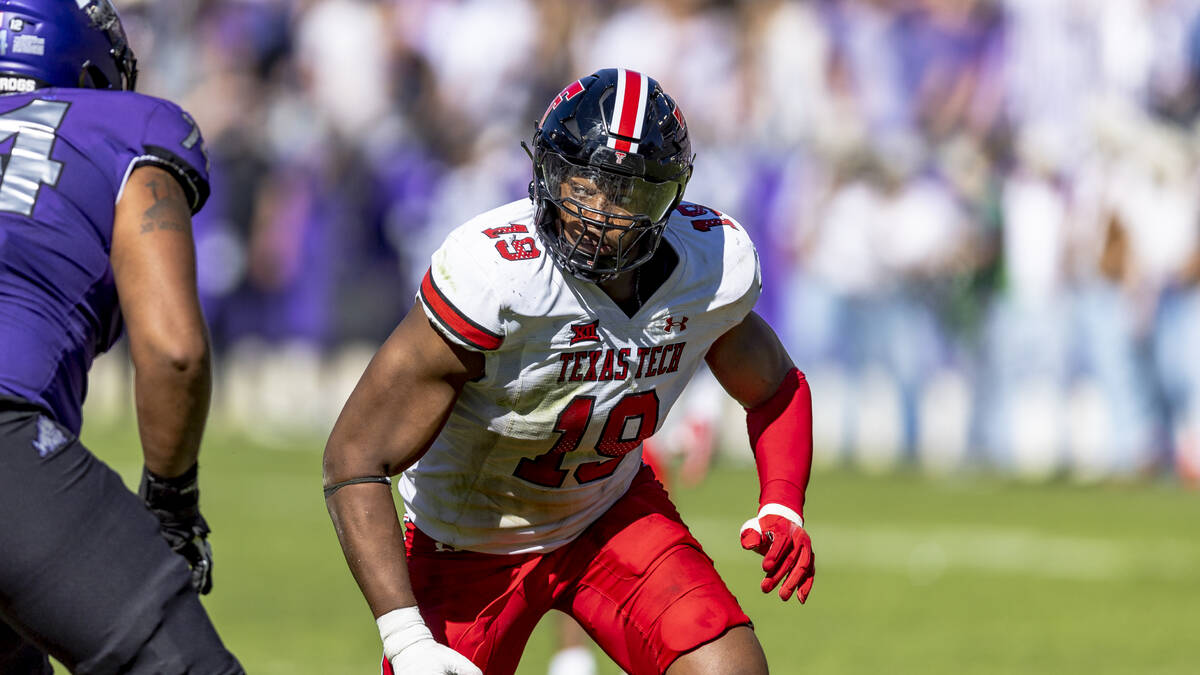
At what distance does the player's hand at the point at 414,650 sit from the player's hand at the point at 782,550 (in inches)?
29.8

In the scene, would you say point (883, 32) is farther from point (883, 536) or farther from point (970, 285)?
point (883, 536)

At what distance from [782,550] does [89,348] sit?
1578mm

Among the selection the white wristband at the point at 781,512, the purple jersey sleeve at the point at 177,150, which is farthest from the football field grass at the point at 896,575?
the purple jersey sleeve at the point at 177,150

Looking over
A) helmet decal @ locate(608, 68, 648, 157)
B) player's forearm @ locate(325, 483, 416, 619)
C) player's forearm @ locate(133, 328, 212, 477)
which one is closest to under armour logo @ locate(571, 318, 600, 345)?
helmet decal @ locate(608, 68, 648, 157)

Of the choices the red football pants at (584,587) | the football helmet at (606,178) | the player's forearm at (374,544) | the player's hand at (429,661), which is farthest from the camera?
the red football pants at (584,587)

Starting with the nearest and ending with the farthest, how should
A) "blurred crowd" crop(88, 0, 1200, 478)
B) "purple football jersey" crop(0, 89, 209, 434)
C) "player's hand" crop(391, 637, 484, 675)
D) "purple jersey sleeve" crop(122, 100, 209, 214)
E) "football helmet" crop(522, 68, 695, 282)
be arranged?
1. "purple football jersey" crop(0, 89, 209, 434)
2. "purple jersey sleeve" crop(122, 100, 209, 214)
3. "player's hand" crop(391, 637, 484, 675)
4. "football helmet" crop(522, 68, 695, 282)
5. "blurred crowd" crop(88, 0, 1200, 478)

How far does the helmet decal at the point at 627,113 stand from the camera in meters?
3.60

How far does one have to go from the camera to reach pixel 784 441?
403cm

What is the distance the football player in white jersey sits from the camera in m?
3.45

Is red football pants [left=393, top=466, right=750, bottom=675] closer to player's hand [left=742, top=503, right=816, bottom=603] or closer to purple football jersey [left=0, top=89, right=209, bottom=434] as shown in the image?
player's hand [left=742, top=503, right=816, bottom=603]

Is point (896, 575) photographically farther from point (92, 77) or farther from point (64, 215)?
point (64, 215)

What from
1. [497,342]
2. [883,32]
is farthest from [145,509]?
[883,32]

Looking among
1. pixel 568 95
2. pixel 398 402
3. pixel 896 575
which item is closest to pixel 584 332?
pixel 398 402

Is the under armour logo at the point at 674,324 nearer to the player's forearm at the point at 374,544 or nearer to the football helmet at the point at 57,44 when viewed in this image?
the player's forearm at the point at 374,544
